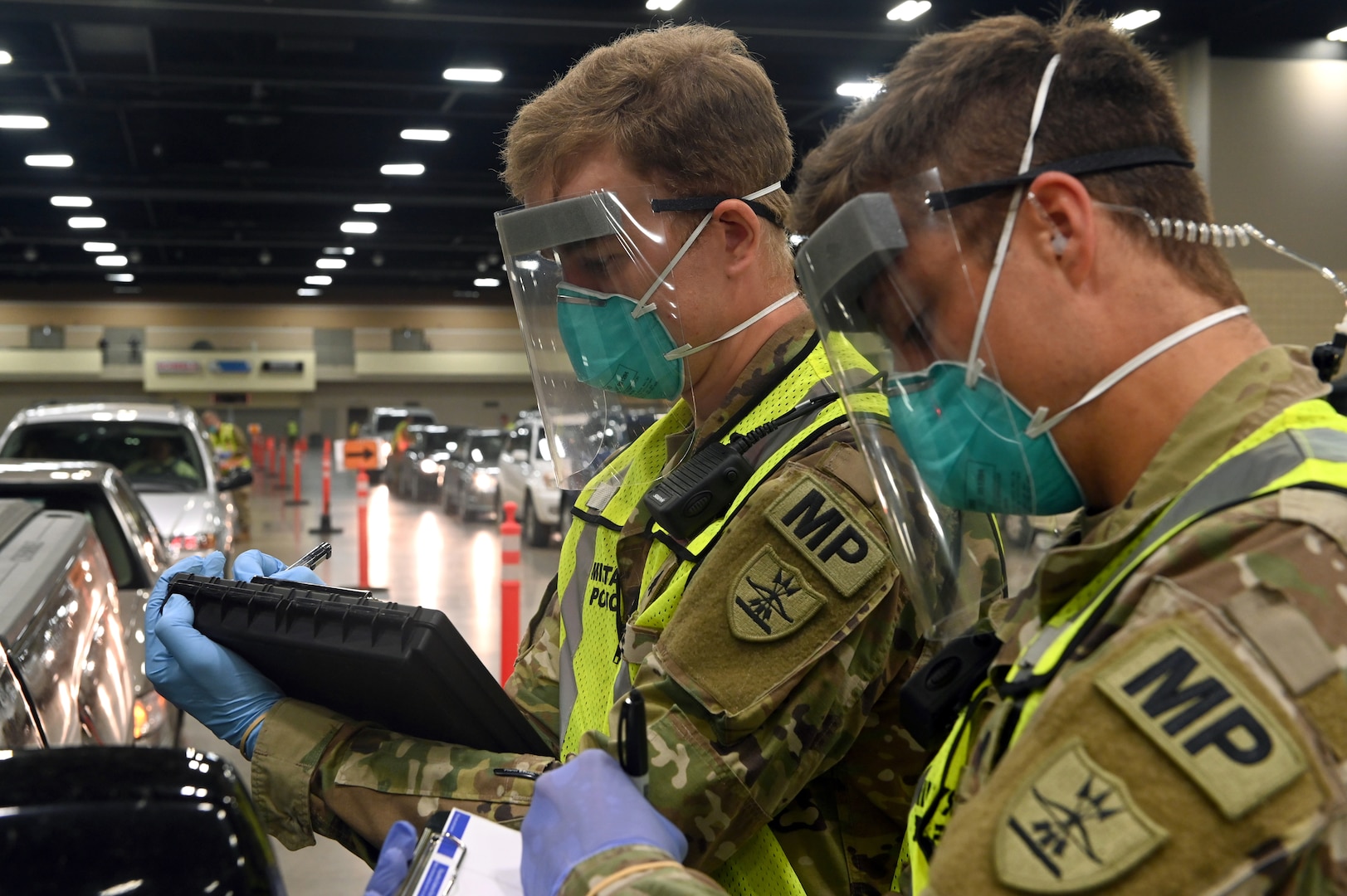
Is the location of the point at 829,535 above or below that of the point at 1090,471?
below

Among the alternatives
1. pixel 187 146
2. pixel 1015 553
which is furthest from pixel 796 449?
pixel 187 146

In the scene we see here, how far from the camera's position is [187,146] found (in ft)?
56.0

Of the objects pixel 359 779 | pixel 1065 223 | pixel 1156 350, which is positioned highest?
pixel 1065 223

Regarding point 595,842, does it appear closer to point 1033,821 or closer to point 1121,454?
point 1033,821

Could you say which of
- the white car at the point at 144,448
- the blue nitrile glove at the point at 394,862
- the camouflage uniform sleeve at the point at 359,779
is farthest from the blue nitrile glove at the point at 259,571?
the white car at the point at 144,448

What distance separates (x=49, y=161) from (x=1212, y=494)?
64.8 feet

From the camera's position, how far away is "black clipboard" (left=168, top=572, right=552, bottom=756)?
178 centimetres

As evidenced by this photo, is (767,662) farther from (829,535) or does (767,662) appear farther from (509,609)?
(509,609)

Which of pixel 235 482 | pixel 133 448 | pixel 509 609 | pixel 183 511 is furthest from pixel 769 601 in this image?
pixel 133 448

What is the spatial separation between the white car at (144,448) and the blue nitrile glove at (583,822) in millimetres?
7252

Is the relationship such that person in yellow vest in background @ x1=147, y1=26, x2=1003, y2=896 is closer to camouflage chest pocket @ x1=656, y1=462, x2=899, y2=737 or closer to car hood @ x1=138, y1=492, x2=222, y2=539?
camouflage chest pocket @ x1=656, y1=462, x2=899, y2=737

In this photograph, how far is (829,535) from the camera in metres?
1.55

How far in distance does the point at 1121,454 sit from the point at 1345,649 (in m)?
0.35

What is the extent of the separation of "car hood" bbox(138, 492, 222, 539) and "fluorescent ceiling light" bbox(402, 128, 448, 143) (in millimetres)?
8556
